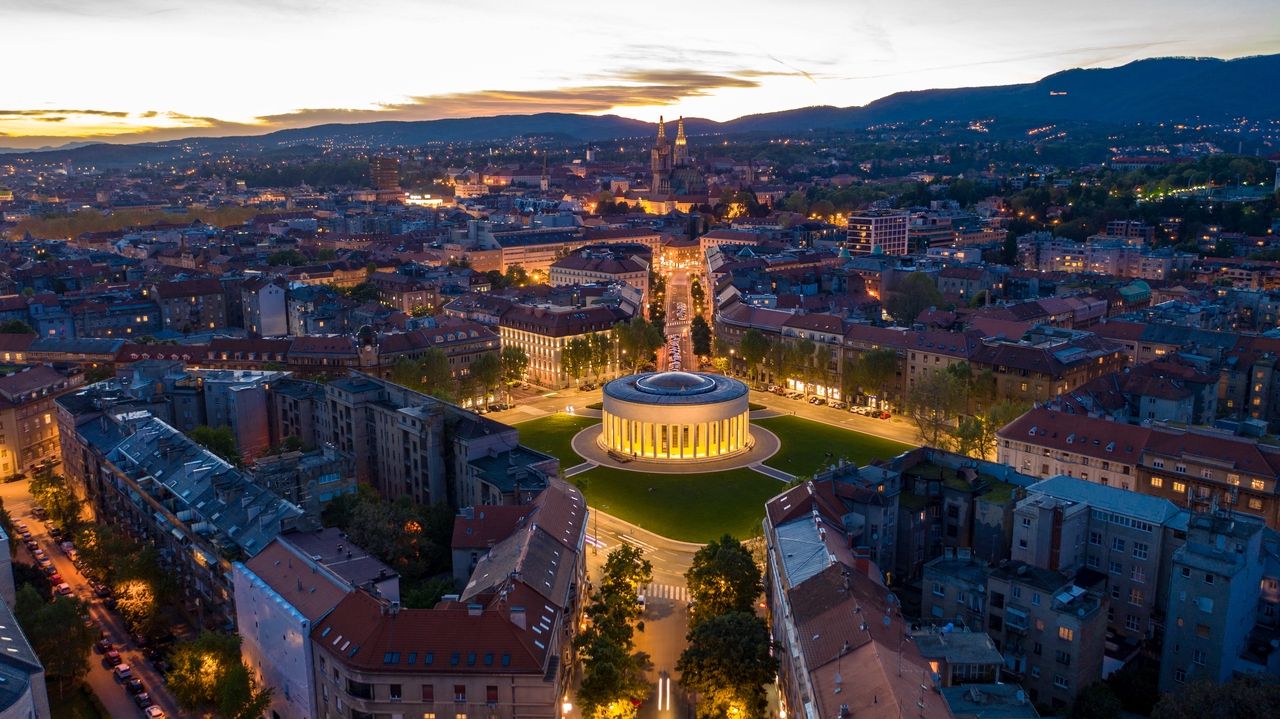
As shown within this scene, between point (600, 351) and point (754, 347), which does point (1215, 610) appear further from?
point (600, 351)

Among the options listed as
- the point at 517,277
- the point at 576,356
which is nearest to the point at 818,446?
the point at 576,356

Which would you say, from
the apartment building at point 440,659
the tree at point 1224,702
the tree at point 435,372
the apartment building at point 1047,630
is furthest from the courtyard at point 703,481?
the tree at point 1224,702

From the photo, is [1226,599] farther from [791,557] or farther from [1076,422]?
[1076,422]

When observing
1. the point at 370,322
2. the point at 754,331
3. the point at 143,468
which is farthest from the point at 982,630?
the point at 370,322

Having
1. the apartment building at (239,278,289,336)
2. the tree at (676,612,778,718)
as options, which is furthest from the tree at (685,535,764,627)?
the apartment building at (239,278,289,336)

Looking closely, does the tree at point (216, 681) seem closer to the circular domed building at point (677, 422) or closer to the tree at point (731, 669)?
the tree at point (731, 669)
